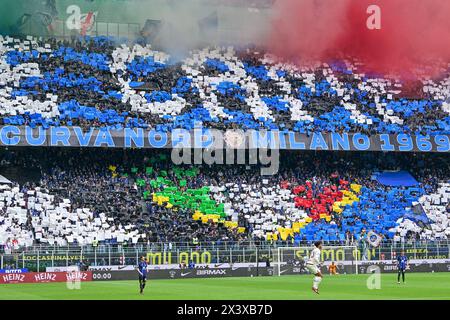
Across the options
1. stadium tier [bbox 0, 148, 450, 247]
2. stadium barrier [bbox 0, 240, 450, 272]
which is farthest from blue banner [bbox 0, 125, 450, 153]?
stadium barrier [bbox 0, 240, 450, 272]

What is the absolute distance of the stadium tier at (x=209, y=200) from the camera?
206 ft

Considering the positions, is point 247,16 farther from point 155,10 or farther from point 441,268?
point 441,268

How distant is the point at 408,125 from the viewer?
75.4 m

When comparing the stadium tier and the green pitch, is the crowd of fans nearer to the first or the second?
the stadium tier

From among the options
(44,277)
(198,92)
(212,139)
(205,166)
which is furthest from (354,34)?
(44,277)

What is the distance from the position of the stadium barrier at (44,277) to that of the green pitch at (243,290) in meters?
1.47

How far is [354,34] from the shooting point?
80.9 meters

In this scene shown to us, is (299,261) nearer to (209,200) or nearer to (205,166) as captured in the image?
(209,200)

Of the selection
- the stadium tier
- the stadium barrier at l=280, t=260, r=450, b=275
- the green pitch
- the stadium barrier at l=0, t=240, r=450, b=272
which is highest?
the stadium tier

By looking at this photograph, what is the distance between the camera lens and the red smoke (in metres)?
79.7

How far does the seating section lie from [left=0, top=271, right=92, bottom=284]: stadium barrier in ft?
51.5

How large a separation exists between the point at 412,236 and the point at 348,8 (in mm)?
21955
